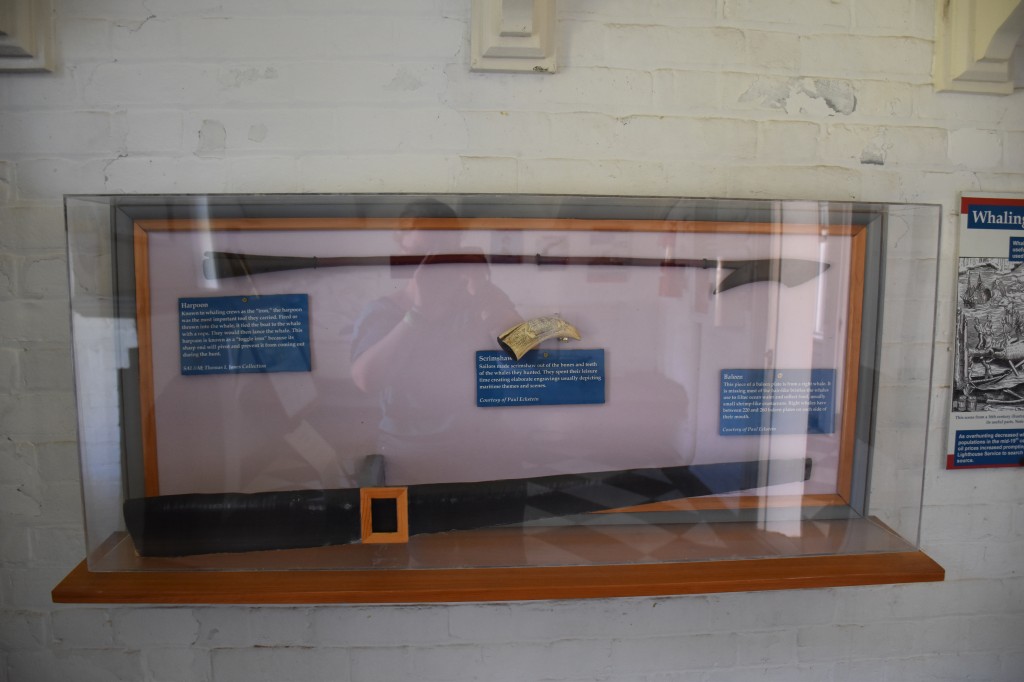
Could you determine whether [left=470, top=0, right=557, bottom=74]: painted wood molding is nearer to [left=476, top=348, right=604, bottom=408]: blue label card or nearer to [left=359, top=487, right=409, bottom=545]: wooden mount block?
[left=476, top=348, right=604, bottom=408]: blue label card

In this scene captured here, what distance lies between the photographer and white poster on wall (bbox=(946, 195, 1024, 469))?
49.8 inches

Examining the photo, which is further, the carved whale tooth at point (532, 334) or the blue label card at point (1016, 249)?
the blue label card at point (1016, 249)

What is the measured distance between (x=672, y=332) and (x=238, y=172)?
1012 mm

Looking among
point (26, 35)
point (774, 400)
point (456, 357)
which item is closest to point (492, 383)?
point (456, 357)

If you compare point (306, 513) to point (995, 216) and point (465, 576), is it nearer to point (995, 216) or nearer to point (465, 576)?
point (465, 576)

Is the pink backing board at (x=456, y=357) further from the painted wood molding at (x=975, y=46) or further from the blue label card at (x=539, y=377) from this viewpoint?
the painted wood molding at (x=975, y=46)

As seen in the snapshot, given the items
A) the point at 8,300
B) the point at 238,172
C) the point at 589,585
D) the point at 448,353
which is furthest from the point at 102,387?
the point at 589,585

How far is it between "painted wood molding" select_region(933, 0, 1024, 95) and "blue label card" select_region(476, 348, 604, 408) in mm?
1054

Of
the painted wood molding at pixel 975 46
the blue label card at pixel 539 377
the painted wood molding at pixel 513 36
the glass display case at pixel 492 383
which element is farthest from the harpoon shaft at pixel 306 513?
the painted wood molding at pixel 975 46

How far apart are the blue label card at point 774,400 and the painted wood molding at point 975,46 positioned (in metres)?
0.75

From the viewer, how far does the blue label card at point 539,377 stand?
1114 mm

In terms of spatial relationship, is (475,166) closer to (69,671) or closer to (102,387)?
(102,387)

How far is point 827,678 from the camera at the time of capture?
4.42 feet

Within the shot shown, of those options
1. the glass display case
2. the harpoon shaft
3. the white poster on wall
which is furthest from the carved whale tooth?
the white poster on wall
